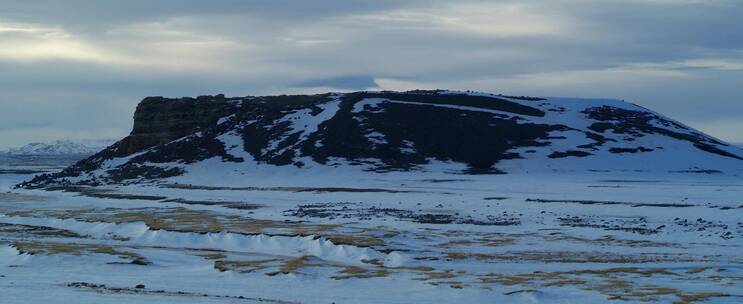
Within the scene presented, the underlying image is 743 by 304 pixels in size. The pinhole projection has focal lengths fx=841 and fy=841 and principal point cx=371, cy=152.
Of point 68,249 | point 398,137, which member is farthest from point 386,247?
point 398,137

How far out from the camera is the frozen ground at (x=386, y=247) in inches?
1055

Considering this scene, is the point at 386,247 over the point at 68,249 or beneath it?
over

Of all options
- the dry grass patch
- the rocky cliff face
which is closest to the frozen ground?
the dry grass patch

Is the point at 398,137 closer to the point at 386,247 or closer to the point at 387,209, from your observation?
the point at 387,209

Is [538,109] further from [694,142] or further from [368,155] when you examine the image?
[368,155]

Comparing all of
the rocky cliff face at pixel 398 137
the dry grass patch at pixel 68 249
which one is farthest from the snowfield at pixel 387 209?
the rocky cliff face at pixel 398 137

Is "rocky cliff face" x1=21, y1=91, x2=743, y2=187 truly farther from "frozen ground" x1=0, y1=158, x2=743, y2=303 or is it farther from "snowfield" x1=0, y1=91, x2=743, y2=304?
"frozen ground" x1=0, y1=158, x2=743, y2=303

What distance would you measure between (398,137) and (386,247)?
7358 centimetres

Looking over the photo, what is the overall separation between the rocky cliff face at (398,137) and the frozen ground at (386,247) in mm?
27956

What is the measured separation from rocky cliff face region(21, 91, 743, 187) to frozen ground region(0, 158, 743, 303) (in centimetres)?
2796

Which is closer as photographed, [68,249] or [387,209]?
[68,249]

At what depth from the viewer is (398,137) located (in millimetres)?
111750

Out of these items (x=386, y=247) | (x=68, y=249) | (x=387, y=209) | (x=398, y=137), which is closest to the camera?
(x=386, y=247)

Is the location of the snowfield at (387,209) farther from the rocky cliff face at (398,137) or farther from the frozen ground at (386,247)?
the rocky cliff face at (398,137)
